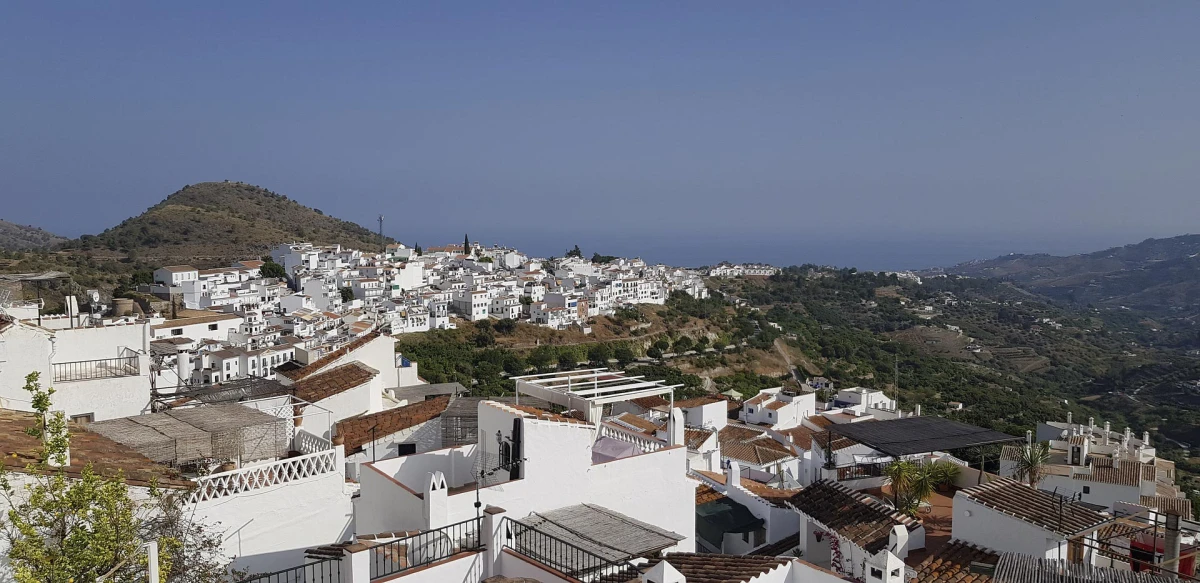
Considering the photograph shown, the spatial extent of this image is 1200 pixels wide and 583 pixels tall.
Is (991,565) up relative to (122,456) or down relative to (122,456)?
down

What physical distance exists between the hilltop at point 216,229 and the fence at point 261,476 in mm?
67806

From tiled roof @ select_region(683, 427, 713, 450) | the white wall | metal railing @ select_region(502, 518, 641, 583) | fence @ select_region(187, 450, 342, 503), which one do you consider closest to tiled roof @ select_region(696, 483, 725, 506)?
metal railing @ select_region(502, 518, 641, 583)

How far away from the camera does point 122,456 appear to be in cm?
794

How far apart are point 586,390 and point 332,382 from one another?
23.6 ft

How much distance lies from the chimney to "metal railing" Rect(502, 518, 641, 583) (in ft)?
18.1

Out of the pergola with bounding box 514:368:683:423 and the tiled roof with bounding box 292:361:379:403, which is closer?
the pergola with bounding box 514:368:683:423

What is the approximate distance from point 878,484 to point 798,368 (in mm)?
53479

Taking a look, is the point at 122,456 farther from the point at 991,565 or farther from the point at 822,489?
the point at 991,565

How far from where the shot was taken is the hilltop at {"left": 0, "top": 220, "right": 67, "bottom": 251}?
9419 centimetres

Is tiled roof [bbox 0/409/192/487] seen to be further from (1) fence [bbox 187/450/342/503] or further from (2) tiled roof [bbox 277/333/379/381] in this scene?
(2) tiled roof [bbox 277/333/379/381]

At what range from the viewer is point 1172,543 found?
26.5 feet

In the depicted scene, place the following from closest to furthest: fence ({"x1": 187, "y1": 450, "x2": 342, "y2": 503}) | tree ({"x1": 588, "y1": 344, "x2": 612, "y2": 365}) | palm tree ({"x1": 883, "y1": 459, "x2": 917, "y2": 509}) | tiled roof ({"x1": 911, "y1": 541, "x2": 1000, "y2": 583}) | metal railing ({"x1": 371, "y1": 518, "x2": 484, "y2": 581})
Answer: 1. metal railing ({"x1": 371, "y1": 518, "x2": 484, "y2": 581})
2. fence ({"x1": 187, "y1": 450, "x2": 342, "y2": 503})
3. tiled roof ({"x1": 911, "y1": 541, "x2": 1000, "y2": 583})
4. palm tree ({"x1": 883, "y1": 459, "x2": 917, "y2": 509})
5. tree ({"x1": 588, "y1": 344, "x2": 612, "y2": 365})

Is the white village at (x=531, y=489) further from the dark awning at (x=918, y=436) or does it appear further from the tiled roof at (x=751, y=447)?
the tiled roof at (x=751, y=447)

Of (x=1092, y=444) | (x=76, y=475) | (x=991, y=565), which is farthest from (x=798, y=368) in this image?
(x=76, y=475)
